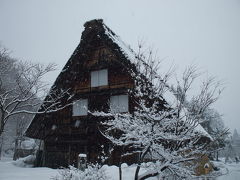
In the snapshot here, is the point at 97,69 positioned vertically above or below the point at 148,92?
above

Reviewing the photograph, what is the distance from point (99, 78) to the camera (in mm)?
13445

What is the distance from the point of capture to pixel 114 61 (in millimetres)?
12898

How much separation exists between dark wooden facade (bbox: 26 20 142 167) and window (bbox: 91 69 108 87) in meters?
0.23

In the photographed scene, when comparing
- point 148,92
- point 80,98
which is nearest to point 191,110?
point 148,92

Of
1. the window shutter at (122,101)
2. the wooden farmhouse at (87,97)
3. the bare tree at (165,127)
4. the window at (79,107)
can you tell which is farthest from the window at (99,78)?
the bare tree at (165,127)

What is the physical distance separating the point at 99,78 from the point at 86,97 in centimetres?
138

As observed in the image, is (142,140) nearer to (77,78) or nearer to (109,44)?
(109,44)

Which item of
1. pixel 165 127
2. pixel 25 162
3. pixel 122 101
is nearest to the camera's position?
pixel 165 127

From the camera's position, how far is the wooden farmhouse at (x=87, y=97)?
1235 cm

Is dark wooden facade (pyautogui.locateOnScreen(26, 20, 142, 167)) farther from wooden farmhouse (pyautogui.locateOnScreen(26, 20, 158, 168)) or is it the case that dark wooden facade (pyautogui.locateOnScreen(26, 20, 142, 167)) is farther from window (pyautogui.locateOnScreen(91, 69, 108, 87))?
window (pyautogui.locateOnScreen(91, 69, 108, 87))

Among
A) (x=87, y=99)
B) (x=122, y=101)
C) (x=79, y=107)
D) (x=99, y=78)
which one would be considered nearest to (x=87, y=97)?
(x=87, y=99)

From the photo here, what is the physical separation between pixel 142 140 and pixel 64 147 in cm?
879

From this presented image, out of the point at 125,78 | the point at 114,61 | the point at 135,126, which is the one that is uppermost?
the point at 114,61

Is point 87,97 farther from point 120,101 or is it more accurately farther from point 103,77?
point 120,101
